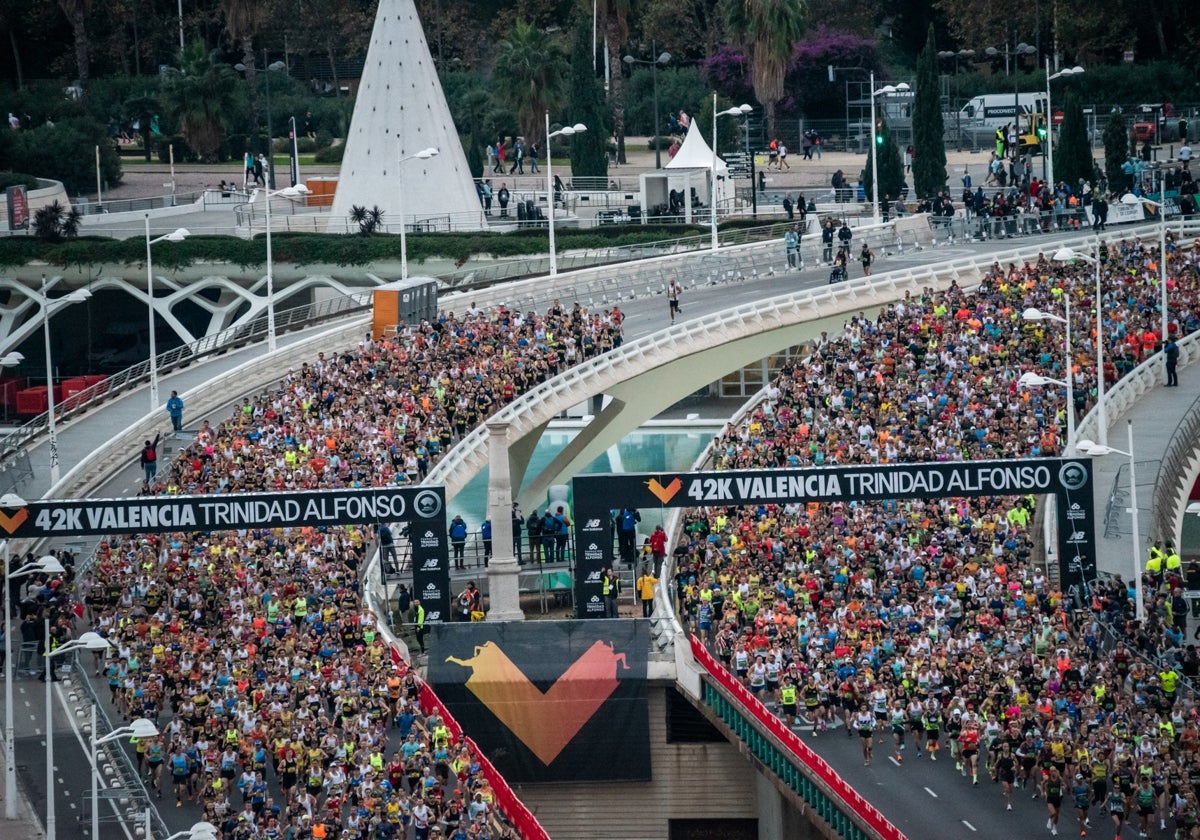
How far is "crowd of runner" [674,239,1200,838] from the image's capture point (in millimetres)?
36750

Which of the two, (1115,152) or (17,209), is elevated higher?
(1115,152)

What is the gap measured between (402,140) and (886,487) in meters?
41.0

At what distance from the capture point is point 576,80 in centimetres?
8444

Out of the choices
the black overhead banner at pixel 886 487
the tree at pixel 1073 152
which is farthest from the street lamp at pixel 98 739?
the tree at pixel 1073 152

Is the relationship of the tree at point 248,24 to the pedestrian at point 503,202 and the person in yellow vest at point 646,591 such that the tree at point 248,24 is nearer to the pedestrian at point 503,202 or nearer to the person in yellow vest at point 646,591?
the pedestrian at point 503,202

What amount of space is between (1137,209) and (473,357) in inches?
885

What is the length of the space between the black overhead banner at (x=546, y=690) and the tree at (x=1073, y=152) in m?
36.3

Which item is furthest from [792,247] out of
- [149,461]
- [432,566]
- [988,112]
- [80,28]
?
[80,28]

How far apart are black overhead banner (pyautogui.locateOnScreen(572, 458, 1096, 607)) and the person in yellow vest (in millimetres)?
2171

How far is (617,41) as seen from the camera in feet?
307

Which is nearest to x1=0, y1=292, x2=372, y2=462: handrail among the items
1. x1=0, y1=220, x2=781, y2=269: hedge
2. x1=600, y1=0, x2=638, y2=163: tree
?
x1=0, y1=220, x2=781, y2=269: hedge

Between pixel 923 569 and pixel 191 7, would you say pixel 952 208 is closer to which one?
pixel 923 569

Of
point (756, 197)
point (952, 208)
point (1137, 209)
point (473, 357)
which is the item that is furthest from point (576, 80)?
point (473, 357)

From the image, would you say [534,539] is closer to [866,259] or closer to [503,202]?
[866,259]
